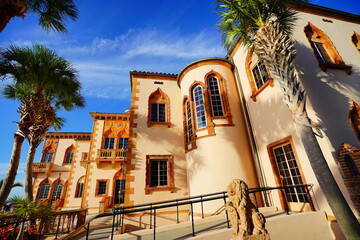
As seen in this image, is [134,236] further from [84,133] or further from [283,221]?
[84,133]

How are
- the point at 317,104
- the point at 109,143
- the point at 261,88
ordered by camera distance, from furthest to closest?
the point at 109,143
the point at 261,88
the point at 317,104

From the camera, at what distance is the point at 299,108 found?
464 cm

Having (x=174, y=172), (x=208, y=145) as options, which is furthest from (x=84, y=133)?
(x=208, y=145)

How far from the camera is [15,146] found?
21.4 ft

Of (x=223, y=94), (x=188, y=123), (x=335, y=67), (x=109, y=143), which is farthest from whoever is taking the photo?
(x=109, y=143)

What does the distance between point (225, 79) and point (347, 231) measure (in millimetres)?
8264

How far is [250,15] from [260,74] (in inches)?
131

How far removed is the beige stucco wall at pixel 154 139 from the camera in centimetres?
895

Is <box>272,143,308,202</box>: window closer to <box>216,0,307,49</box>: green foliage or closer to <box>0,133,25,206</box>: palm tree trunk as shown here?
<box>216,0,307,49</box>: green foliage

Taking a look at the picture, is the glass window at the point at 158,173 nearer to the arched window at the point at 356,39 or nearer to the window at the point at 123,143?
the window at the point at 123,143

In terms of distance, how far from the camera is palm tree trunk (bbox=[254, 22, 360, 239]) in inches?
150

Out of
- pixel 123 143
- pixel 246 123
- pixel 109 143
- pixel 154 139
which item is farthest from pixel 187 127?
pixel 109 143

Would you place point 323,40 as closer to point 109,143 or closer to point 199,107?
point 199,107

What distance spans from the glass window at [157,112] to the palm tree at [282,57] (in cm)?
Result: 630
